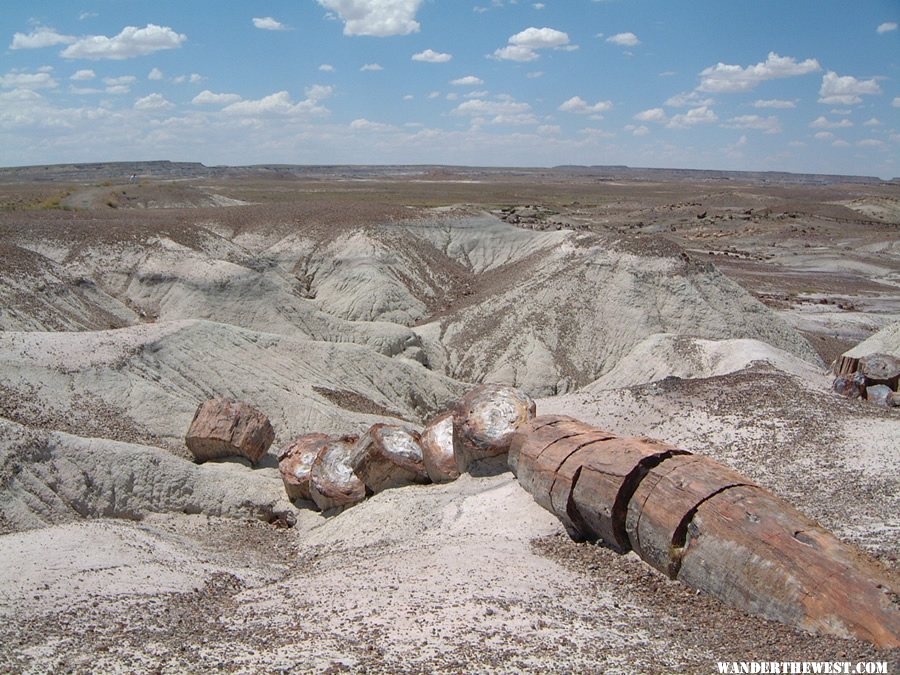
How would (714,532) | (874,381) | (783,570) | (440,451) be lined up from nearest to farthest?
(783,570) < (714,532) < (440,451) < (874,381)

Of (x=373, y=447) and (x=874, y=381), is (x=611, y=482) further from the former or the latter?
(x=874, y=381)

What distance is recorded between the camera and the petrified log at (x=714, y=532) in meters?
7.72

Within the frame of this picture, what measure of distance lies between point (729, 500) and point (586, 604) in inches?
82.5

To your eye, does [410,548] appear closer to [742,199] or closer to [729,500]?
[729,500]

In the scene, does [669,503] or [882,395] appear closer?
[669,503]

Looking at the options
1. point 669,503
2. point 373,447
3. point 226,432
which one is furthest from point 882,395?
point 226,432

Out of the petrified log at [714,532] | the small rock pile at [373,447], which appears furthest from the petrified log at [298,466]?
the petrified log at [714,532]

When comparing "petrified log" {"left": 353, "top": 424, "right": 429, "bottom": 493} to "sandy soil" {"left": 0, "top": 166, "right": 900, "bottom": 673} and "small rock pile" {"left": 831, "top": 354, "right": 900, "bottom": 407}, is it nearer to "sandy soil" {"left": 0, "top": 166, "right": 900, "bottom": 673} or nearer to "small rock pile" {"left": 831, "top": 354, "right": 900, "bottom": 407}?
"sandy soil" {"left": 0, "top": 166, "right": 900, "bottom": 673}

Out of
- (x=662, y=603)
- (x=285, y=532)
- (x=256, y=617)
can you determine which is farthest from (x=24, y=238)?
(x=662, y=603)

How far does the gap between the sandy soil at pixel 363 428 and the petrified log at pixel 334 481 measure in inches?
24.7

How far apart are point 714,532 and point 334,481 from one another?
8.58 m

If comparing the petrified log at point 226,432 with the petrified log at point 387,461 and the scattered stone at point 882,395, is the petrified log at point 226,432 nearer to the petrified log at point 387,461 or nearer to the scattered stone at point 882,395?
the petrified log at point 387,461

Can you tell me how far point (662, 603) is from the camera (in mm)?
8953

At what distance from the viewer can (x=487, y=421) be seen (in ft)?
46.1
